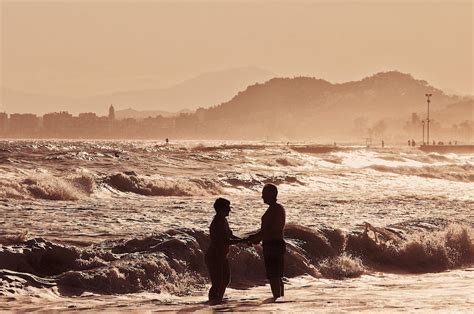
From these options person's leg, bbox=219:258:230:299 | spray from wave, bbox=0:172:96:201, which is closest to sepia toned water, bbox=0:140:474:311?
person's leg, bbox=219:258:230:299

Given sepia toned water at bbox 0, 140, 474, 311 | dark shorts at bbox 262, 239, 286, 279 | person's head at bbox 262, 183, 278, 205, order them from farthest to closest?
sepia toned water at bbox 0, 140, 474, 311, dark shorts at bbox 262, 239, 286, 279, person's head at bbox 262, 183, 278, 205

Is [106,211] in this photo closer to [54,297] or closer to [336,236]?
[336,236]

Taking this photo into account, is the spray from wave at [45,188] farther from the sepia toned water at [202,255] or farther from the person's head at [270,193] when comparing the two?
the person's head at [270,193]

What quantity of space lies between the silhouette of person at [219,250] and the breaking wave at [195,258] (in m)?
2.25

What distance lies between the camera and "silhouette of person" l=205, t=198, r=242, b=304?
41.0 ft

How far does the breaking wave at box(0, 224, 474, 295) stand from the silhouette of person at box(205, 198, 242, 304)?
7.37 ft

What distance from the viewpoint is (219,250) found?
1255 cm

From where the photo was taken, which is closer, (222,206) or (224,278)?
(222,206)

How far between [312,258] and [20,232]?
6.87 metres

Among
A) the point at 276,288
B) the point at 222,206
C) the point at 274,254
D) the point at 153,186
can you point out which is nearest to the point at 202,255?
the point at 276,288

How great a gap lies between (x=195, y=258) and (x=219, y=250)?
4246 millimetres

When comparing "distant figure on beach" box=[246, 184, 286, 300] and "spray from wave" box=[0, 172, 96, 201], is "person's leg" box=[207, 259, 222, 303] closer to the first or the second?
"distant figure on beach" box=[246, 184, 286, 300]

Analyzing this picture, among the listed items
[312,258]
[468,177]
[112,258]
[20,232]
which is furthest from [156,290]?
[468,177]

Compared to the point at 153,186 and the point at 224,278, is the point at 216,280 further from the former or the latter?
the point at 153,186
